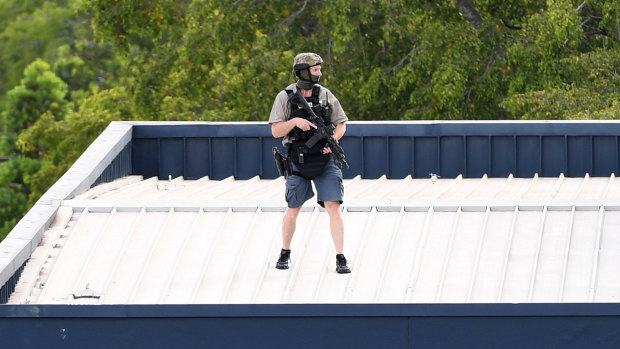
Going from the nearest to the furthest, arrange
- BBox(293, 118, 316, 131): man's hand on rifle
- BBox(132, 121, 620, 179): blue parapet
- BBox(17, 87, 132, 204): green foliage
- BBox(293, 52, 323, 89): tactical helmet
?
1. BBox(293, 52, 323, 89): tactical helmet
2. BBox(293, 118, 316, 131): man's hand on rifle
3. BBox(132, 121, 620, 179): blue parapet
4. BBox(17, 87, 132, 204): green foliage

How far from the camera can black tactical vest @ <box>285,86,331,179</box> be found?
1291cm

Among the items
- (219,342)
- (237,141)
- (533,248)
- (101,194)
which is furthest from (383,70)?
(219,342)

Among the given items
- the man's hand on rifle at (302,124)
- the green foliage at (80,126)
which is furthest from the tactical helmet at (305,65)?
the green foliage at (80,126)

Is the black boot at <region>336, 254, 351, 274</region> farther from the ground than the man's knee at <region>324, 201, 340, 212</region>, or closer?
closer

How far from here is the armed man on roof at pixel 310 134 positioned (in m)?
12.8

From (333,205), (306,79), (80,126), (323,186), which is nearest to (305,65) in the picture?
(306,79)

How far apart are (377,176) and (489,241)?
3923 mm

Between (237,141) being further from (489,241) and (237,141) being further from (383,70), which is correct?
(383,70)

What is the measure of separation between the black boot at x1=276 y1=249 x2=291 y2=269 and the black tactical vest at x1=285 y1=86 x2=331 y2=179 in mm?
938

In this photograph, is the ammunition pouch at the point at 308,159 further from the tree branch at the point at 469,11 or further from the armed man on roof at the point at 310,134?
the tree branch at the point at 469,11

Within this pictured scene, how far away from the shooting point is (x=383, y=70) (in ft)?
90.9

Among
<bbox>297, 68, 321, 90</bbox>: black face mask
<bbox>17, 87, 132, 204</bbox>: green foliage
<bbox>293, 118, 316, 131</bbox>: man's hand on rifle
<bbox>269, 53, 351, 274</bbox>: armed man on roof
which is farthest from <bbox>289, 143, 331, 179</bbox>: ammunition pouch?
<bbox>17, 87, 132, 204</bbox>: green foliage

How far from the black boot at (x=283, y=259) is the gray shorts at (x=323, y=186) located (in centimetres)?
57

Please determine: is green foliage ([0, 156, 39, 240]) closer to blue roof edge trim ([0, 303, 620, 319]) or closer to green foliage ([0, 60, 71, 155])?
green foliage ([0, 60, 71, 155])
